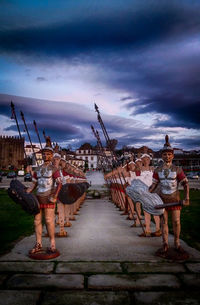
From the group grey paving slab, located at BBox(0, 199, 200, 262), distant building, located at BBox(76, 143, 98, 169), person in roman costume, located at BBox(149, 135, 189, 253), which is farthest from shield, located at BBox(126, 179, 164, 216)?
distant building, located at BBox(76, 143, 98, 169)

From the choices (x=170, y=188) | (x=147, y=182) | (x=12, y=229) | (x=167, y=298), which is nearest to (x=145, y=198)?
(x=170, y=188)

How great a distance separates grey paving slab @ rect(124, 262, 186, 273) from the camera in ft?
13.5

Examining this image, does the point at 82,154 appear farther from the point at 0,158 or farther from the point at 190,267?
the point at 190,267

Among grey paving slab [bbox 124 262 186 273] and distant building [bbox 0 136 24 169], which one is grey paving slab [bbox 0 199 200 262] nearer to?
grey paving slab [bbox 124 262 186 273]

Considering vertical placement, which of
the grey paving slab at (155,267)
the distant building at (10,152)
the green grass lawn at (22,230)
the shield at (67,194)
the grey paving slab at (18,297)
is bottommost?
the green grass lawn at (22,230)

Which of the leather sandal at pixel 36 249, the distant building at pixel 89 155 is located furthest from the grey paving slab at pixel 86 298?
the distant building at pixel 89 155

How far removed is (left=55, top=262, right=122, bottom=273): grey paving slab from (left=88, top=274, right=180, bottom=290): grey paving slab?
0.26 m

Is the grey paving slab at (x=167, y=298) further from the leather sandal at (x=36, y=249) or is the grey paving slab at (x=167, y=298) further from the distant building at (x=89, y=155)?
the distant building at (x=89, y=155)

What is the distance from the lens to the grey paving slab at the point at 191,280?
3.56 metres

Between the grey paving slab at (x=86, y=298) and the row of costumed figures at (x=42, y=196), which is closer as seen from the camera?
the grey paving slab at (x=86, y=298)

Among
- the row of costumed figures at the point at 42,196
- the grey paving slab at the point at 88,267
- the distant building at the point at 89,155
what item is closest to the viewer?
the grey paving slab at the point at 88,267

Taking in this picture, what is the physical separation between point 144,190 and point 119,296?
3.06 metres

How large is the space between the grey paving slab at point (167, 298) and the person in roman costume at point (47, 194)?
7.27 feet

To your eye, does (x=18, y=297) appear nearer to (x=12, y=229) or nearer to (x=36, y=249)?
(x=36, y=249)
